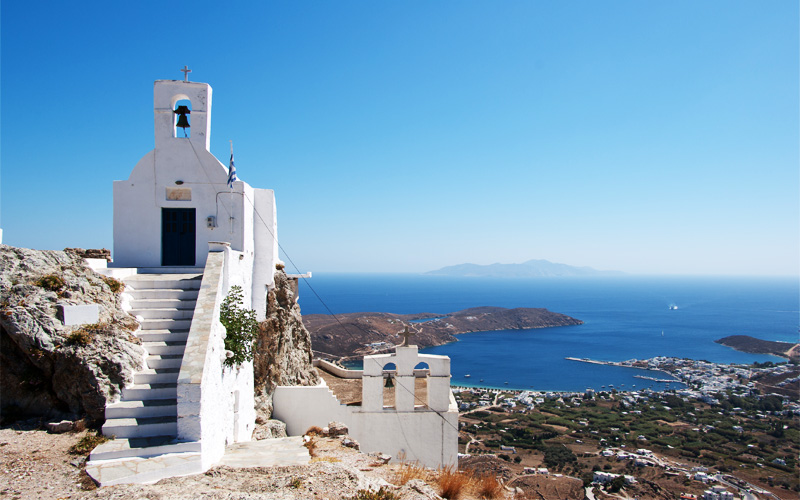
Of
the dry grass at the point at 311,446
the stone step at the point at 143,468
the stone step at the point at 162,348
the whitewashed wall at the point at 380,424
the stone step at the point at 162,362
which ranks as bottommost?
the whitewashed wall at the point at 380,424

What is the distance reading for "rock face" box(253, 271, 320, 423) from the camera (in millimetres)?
11586

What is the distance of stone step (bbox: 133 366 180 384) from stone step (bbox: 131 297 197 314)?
4.97 ft

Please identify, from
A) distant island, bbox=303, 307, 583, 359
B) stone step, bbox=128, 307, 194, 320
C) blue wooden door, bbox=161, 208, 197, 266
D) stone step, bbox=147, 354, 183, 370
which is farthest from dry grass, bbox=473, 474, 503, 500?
distant island, bbox=303, 307, 583, 359

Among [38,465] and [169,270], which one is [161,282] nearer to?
[169,270]

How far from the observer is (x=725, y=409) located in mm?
52688

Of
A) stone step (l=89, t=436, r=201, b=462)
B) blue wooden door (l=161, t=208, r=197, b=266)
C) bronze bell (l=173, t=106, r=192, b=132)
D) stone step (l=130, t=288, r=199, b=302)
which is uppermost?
bronze bell (l=173, t=106, r=192, b=132)

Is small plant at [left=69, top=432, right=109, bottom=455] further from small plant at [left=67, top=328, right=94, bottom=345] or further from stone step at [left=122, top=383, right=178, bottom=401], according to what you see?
small plant at [left=67, top=328, right=94, bottom=345]

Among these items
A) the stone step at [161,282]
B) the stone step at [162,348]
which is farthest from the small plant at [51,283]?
the stone step at [162,348]

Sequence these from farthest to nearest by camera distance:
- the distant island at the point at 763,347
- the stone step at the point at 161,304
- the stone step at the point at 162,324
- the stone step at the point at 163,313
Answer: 1. the distant island at the point at 763,347
2. the stone step at the point at 161,304
3. the stone step at the point at 163,313
4. the stone step at the point at 162,324

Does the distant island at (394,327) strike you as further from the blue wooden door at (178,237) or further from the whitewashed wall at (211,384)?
the whitewashed wall at (211,384)

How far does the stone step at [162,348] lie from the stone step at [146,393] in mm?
707

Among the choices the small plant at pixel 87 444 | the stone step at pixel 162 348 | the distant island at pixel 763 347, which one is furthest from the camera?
the distant island at pixel 763 347

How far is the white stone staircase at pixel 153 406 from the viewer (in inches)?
223

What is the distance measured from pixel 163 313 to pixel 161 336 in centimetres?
62
